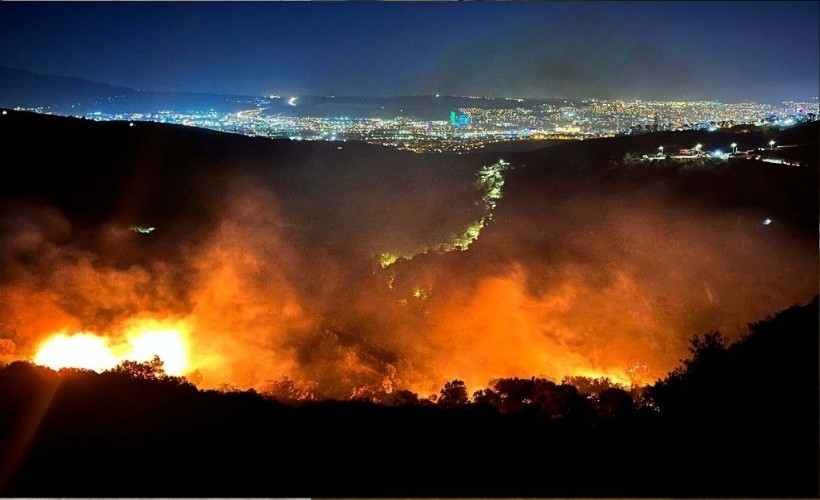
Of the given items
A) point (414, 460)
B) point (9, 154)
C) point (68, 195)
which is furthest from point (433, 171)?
point (414, 460)

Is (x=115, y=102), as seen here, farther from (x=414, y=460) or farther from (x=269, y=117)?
(x=414, y=460)

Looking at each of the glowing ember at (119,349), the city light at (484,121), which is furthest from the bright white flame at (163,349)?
the city light at (484,121)

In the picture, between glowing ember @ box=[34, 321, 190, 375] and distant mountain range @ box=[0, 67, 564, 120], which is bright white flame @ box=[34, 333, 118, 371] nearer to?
glowing ember @ box=[34, 321, 190, 375]

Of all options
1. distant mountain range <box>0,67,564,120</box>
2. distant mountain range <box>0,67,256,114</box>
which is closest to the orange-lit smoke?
distant mountain range <box>0,67,256,114</box>

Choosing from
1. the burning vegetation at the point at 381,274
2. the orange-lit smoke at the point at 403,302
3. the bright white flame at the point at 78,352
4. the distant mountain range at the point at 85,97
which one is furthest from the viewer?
the distant mountain range at the point at 85,97

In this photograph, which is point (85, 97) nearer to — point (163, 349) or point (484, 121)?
point (163, 349)

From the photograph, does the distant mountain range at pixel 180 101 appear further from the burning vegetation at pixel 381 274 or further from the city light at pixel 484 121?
the burning vegetation at pixel 381 274
